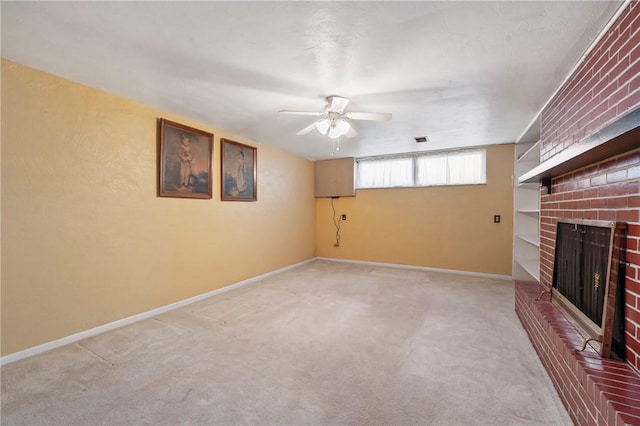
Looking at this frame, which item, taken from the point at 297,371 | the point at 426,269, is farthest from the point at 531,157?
the point at 297,371

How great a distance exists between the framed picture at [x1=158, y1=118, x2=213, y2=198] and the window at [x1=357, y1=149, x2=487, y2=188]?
123 inches

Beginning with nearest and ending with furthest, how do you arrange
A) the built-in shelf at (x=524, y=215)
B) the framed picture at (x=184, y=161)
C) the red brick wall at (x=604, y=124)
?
the red brick wall at (x=604, y=124) → the framed picture at (x=184, y=161) → the built-in shelf at (x=524, y=215)

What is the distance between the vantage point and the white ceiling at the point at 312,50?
1441 mm

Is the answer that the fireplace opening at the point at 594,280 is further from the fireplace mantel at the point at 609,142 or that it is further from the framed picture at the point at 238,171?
the framed picture at the point at 238,171

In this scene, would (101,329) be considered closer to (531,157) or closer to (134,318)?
(134,318)

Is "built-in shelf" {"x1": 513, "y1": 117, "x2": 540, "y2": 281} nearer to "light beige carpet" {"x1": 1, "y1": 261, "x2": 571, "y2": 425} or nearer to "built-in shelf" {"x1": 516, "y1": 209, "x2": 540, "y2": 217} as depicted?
"built-in shelf" {"x1": 516, "y1": 209, "x2": 540, "y2": 217}

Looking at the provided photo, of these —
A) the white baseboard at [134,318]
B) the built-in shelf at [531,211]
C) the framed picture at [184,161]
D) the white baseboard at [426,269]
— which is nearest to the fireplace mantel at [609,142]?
the built-in shelf at [531,211]

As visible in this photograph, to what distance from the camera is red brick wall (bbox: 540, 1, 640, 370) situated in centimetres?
128

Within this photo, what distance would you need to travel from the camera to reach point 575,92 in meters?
1.98

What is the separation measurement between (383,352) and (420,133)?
9.41ft

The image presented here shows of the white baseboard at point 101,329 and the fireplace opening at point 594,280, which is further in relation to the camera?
the white baseboard at point 101,329

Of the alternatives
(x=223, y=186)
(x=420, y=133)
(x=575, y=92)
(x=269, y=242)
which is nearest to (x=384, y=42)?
(x=575, y=92)

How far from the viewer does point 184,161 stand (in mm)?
3137

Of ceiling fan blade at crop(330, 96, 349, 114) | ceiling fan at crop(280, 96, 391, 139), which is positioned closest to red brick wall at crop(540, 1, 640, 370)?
ceiling fan at crop(280, 96, 391, 139)
